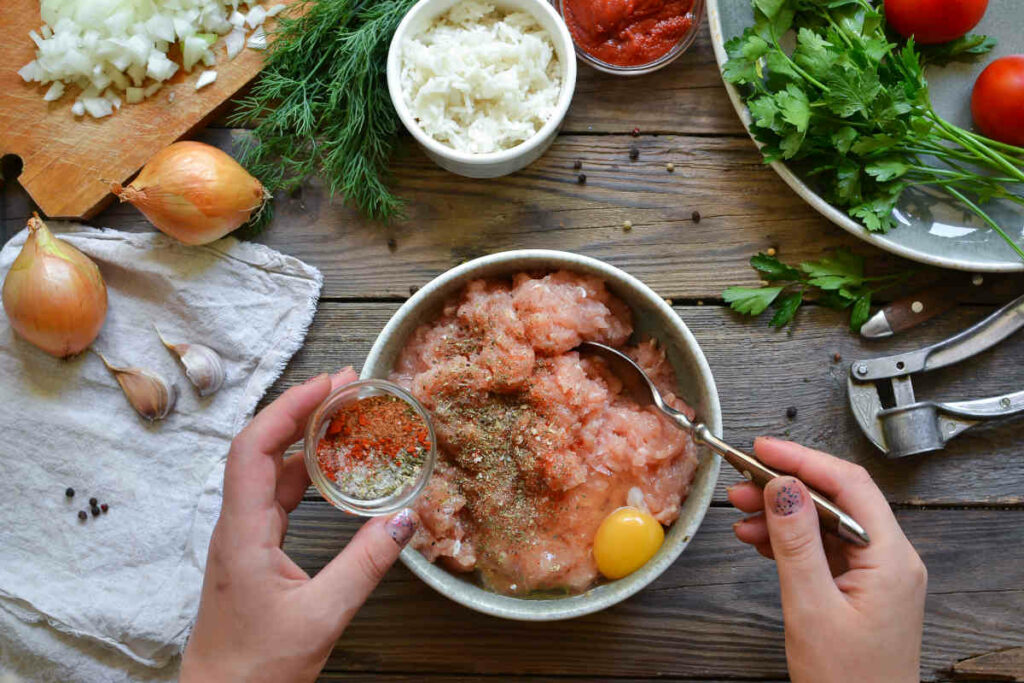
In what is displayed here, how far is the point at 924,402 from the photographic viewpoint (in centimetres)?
223

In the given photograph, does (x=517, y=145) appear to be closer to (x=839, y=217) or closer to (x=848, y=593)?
(x=839, y=217)

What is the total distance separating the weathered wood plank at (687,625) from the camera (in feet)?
7.65

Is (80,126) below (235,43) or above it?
below

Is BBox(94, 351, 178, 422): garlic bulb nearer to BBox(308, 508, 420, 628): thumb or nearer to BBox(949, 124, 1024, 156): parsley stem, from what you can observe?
BBox(308, 508, 420, 628): thumb

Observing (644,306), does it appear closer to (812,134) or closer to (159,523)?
(812,134)

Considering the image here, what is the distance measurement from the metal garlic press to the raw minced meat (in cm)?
58

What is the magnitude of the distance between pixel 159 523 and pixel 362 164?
47.5 inches

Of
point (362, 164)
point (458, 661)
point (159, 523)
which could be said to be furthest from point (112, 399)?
point (458, 661)

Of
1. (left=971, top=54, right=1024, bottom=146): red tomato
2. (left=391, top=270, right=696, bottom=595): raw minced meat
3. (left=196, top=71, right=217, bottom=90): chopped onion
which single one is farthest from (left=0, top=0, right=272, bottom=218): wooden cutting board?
(left=971, top=54, right=1024, bottom=146): red tomato

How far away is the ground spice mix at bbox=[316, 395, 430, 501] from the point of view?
1.95 m

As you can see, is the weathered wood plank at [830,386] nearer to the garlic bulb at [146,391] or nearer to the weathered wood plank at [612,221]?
the weathered wood plank at [612,221]

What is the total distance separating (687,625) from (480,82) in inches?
65.6

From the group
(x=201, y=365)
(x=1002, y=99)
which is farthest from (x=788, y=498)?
(x=201, y=365)

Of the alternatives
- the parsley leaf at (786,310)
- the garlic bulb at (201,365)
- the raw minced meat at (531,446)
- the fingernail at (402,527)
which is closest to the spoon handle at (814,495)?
the raw minced meat at (531,446)
